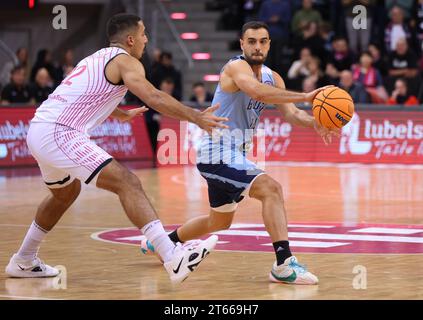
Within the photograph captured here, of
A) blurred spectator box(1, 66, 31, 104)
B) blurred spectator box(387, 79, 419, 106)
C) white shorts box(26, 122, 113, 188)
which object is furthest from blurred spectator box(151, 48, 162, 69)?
white shorts box(26, 122, 113, 188)

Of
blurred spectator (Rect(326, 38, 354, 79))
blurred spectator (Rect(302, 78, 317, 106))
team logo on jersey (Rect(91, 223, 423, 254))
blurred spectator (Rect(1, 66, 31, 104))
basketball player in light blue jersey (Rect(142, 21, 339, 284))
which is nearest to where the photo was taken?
basketball player in light blue jersey (Rect(142, 21, 339, 284))

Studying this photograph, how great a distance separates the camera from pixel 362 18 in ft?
87.5

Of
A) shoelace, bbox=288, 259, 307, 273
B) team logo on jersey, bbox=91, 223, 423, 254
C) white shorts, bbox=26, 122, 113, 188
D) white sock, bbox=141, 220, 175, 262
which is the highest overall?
white shorts, bbox=26, 122, 113, 188

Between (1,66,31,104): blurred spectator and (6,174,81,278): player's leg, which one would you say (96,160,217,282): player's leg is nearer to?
(6,174,81,278): player's leg

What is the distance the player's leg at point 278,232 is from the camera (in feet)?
30.6

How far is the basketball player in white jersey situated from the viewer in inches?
349

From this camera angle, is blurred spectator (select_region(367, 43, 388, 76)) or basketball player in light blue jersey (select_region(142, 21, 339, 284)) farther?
blurred spectator (select_region(367, 43, 388, 76))

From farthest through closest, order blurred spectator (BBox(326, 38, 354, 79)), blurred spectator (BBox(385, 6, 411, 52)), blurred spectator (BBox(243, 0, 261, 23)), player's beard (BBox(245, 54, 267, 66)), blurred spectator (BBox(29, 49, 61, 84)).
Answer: blurred spectator (BBox(243, 0, 261, 23)) < blurred spectator (BBox(385, 6, 411, 52)) < blurred spectator (BBox(326, 38, 354, 79)) < blurred spectator (BBox(29, 49, 61, 84)) < player's beard (BBox(245, 54, 267, 66))

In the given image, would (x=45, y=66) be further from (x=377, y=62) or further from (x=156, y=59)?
(x=377, y=62)

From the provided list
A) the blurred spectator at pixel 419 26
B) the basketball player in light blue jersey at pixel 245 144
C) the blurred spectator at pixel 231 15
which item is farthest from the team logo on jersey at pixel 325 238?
the blurred spectator at pixel 231 15

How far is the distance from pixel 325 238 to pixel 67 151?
4.22 meters

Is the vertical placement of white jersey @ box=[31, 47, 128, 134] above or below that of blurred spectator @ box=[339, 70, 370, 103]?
above

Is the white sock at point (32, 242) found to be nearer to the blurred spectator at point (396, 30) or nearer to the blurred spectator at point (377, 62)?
the blurred spectator at point (377, 62)
